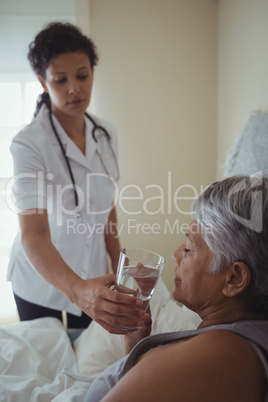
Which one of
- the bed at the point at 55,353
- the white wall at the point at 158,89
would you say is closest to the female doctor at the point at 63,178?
the bed at the point at 55,353

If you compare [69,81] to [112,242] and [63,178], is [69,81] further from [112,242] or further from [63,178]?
[112,242]

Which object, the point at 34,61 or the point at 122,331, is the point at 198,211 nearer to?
the point at 122,331

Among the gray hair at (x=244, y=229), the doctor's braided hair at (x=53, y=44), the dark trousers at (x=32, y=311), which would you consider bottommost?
→ the dark trousers at (x=32, y=311)

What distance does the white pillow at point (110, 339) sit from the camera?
1.46 metres

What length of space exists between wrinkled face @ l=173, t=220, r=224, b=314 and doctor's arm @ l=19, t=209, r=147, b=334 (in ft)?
0.51

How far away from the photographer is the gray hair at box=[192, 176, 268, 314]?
910mm

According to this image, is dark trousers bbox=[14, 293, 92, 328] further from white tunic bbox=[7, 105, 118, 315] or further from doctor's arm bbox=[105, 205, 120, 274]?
doctor's arm bbox=[105, 205, 120, 274]

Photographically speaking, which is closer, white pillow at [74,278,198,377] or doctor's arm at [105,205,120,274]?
white pillow at [74,278,198,377]

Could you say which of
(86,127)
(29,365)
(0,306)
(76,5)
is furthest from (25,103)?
(29,365)

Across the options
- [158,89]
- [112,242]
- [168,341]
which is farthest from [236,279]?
[158,89]

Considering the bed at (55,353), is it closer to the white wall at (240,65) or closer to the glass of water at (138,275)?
the glass of water at (138,275)

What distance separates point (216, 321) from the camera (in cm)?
98

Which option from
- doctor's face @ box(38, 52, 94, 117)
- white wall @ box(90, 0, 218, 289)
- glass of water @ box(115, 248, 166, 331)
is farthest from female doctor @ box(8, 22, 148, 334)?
white wall @ box(90, 0, 218, 289)

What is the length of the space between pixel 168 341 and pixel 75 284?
0.36 m
